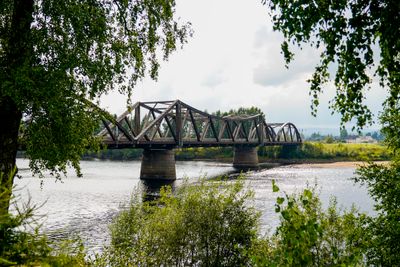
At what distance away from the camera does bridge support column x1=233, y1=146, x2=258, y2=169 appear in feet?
379

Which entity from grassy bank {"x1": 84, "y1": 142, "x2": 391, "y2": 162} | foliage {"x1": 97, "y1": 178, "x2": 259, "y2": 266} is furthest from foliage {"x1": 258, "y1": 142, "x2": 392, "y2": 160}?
foliage {"x1": 97, "y1": 178, "x2": 259, "y2": 266}

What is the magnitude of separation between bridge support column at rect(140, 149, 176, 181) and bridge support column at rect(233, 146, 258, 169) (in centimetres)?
3937

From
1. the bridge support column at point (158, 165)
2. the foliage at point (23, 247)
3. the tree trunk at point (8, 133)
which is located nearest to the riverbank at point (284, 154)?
the bridge support column at point (158, 165)

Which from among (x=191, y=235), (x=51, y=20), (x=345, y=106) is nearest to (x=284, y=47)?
A: (x=345, y=106)

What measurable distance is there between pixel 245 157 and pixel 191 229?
324 ft

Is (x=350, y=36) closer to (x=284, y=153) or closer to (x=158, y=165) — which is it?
(x=158, y=165)

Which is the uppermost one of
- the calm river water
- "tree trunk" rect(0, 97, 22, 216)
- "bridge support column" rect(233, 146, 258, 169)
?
"tree trunk" rect(0, 97, 22, 216)

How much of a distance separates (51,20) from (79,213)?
30.2 m

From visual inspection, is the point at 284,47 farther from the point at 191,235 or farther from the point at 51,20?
the point at 191,235

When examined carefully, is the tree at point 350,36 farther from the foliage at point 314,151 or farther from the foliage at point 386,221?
the foliage at point 314,151

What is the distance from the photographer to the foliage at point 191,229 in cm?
1905

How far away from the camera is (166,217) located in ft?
64.4

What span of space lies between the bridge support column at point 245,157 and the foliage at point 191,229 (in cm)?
9321

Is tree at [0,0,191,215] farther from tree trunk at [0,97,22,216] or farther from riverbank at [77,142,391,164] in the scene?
riverbank at [77,142,391,164]
